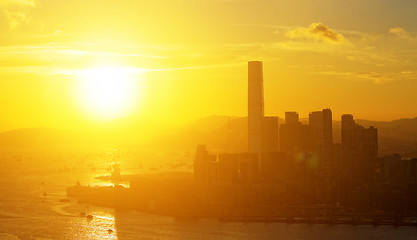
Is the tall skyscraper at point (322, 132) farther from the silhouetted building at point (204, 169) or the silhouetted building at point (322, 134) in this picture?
the silhouetted building at point (204, 169)

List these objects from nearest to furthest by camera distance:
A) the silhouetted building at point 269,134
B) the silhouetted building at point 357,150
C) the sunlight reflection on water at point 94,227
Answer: the sunlight reflection on water at point 94,227 → the silhouetted building at point 357,150 → the silhouetted building at point 269,134

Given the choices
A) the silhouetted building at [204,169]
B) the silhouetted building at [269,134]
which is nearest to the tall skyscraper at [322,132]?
the silhouetted building at [269,134]

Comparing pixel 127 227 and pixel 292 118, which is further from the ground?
pixel 292 118

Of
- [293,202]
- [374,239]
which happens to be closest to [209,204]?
[293,202]

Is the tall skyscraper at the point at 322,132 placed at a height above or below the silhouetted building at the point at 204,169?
above

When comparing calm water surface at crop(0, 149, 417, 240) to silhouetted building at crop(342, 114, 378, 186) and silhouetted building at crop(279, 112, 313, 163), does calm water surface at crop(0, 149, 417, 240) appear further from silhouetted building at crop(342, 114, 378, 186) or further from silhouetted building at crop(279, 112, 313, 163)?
silhouetted building at crop(279, 112, 313, 163)

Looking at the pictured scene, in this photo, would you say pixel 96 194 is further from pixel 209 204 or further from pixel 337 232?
pixel 337 232

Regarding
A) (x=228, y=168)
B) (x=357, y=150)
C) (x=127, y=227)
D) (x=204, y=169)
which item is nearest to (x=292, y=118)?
(x=357, y=150)

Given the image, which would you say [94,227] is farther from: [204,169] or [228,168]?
[228,168]

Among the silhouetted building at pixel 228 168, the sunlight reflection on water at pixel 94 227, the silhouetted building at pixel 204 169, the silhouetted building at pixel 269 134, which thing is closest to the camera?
the sunlight reflection on water at pixel 94 227
